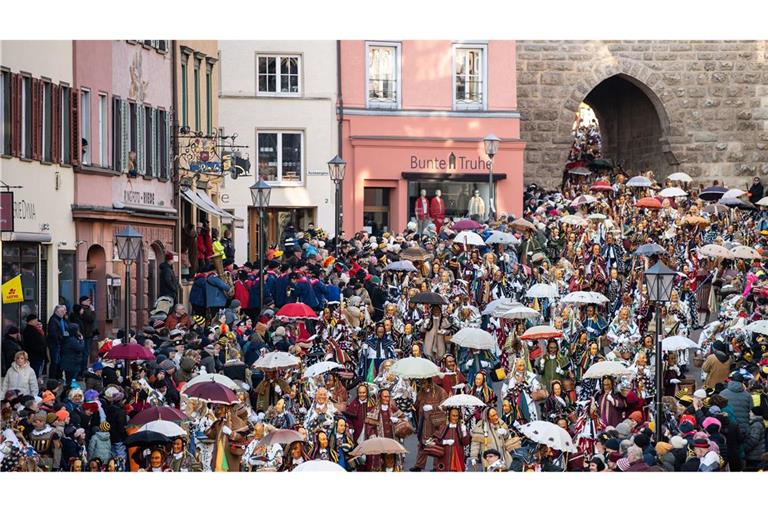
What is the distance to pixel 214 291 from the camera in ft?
101

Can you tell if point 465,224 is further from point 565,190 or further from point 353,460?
point 353,460

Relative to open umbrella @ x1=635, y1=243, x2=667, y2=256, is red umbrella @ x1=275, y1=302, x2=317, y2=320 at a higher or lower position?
Result: lower

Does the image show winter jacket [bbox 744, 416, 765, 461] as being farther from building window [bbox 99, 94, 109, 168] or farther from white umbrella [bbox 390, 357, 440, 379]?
building window [bbox 99, 94, 109, 168]

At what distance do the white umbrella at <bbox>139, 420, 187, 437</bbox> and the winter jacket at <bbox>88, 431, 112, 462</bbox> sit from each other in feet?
1.28

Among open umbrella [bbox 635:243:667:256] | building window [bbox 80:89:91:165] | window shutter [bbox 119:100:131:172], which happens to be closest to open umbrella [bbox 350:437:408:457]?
building window [bbox 80:89:91:165]

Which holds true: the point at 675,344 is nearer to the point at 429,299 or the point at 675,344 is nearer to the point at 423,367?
the point at 423,367

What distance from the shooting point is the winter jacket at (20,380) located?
21969 millimetres

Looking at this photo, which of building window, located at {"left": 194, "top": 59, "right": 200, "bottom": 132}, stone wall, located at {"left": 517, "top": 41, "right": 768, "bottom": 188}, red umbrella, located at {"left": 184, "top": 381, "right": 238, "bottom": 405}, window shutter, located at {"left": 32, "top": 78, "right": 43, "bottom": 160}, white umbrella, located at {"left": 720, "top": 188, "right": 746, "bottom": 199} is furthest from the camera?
stone wall, located at {"left": 517, "top": 41, "right": 768, "bottom": 188}

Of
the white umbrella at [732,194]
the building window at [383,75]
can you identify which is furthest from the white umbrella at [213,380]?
the building window at [383,75]

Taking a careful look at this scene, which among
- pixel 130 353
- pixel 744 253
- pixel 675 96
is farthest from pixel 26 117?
pixel 675 96

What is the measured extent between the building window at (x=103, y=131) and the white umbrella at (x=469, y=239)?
6.62m

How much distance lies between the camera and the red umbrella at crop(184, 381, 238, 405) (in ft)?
67.9

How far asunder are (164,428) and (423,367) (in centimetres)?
468

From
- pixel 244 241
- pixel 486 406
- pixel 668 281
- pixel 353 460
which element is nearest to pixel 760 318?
pixel 668 281
